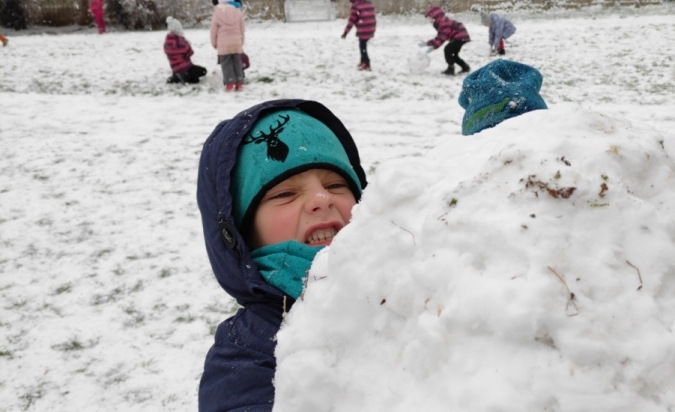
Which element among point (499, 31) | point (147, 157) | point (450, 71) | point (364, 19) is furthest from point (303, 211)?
point (499, 31)

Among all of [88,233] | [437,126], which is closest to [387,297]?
[88,233]

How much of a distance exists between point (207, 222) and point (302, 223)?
0.34 meters

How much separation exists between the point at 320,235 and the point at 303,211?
0.10 metres

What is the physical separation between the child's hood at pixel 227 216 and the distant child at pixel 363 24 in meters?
9.02

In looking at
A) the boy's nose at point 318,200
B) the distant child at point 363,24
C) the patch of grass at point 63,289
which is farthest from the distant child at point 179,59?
the boy's nose at point 318,200

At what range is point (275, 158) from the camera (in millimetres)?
1796

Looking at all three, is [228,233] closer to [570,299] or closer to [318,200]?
[318,200]

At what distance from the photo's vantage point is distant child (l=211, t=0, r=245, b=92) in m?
9.15

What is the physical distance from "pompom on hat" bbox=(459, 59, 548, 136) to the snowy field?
10.3 inches

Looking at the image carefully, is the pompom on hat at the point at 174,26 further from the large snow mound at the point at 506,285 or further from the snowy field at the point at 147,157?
the large snow mound at the point at 506,285

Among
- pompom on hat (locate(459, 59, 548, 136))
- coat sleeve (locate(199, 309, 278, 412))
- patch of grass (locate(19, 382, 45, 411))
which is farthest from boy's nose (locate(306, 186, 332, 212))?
patch of grass (locate(19, 382, 45, 411))

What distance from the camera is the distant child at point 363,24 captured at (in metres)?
10.5

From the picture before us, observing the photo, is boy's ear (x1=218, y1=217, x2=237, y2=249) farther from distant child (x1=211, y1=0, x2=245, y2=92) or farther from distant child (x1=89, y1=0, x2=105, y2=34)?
distant child (x1=89, y1=0, x2=105, y2=34)

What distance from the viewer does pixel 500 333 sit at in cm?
64
